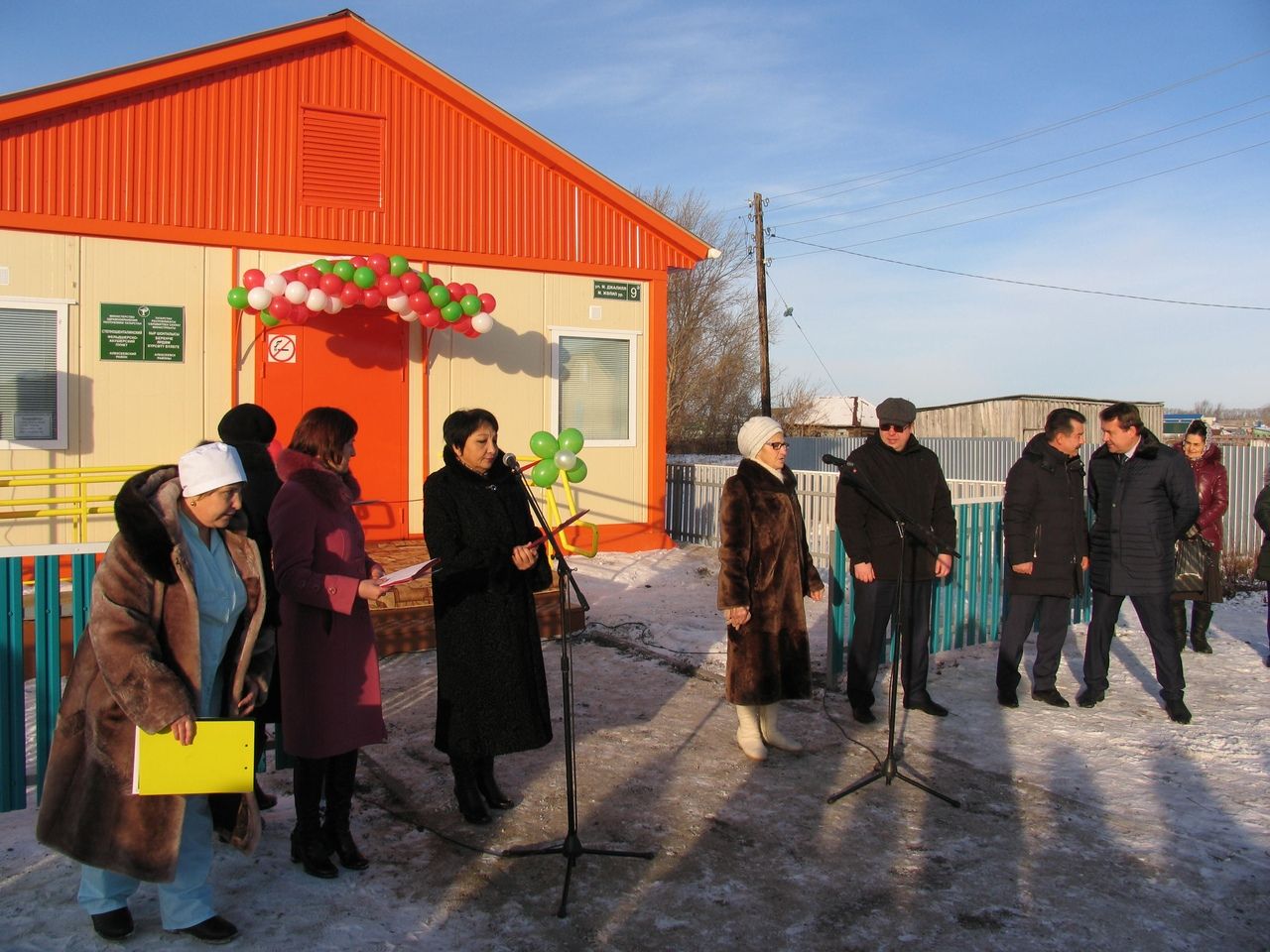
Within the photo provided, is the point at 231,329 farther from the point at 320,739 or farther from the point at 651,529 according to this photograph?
the point at 320,739

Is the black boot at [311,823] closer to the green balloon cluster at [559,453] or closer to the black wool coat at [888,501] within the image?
the black wool coat at [888,501]

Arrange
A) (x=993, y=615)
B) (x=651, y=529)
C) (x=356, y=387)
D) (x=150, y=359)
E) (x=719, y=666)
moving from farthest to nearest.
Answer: (x=651, y=529), (x=356, y=387), (x=150, y=359), (x=993, y=615), (x=719, y=666)

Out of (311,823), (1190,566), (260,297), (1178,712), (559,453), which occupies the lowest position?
(1178,712)

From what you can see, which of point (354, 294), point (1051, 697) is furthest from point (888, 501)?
point (354, 294)

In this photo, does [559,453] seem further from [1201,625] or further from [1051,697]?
[1201,625]

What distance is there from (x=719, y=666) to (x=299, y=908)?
13.3 feet

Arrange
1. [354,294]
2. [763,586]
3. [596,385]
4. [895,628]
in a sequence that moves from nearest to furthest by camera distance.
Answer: [763,586] < [895,628] < [354,294] < [596,385]

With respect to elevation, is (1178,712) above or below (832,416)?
below

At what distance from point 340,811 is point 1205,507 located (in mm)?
7311

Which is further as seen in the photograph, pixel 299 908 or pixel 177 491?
pixel 299 908

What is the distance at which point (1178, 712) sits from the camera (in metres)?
6.05

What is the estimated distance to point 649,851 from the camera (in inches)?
163

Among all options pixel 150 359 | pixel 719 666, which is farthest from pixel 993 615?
pixel 150 359

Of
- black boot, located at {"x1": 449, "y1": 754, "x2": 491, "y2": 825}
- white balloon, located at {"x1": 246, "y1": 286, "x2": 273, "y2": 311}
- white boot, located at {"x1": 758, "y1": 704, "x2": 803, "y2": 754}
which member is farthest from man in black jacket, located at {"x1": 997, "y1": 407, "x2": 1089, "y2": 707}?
white balloon, located at {"x1": 246, "y1": 286, "x2": 273, "y2": 311}
